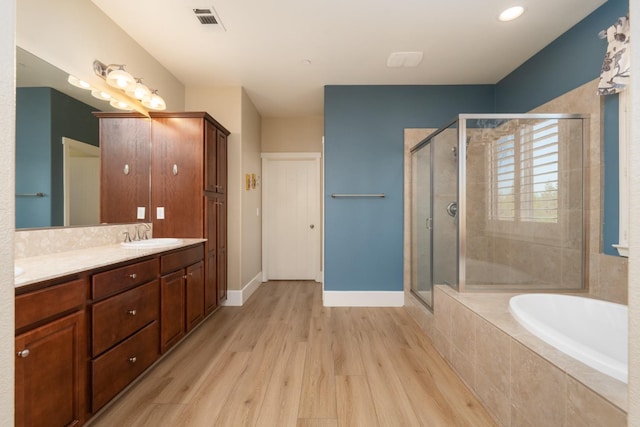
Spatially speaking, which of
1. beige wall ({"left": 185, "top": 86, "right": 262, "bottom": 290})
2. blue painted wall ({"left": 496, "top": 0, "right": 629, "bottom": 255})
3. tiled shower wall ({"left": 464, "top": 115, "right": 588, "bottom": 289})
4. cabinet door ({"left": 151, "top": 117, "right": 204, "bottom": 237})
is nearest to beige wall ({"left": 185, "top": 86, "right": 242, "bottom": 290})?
beige wall ({"left": 185, "top": 86, "right": 262, "bottom": 290})

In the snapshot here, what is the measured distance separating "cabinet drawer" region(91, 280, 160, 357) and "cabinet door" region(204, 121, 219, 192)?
1152mm

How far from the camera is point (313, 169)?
4.34m

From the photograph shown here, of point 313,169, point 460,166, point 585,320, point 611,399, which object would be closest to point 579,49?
point 460,166

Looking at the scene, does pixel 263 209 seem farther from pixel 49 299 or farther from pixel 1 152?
pixel 1 152

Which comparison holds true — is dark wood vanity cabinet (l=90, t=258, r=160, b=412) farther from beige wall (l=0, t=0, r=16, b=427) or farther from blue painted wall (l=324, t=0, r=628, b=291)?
blue painted wall (l=324, t=0, r=628, b=291)

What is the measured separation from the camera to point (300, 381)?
5.89ft

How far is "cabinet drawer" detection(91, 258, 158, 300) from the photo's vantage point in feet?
4.63

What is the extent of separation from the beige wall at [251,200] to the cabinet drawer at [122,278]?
4.96ft

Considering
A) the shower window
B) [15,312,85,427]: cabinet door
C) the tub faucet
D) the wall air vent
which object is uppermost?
the wall air vent

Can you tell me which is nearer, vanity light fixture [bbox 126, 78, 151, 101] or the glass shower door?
vanity light fixture [bbox 126, 78, 151, 101]

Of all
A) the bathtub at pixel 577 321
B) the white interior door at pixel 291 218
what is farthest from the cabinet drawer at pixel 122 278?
the white interior door at pixel 291 218

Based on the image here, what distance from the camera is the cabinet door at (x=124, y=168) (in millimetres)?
2268

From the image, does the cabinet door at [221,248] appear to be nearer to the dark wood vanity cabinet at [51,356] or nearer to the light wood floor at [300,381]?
the light wood floor at [300,381]

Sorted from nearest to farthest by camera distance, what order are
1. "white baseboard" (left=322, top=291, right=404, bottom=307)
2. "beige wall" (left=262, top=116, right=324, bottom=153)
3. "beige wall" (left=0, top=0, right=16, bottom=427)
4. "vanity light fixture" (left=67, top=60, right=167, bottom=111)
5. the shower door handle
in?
"beige wall" (left=0, top=0, right=16, bottom=427), "vanity light fixture" (left=67, top=60, right=167, bottom=111), the shower door handle, "white baseboard" (left=322, top=291, right=404, bottom=307), "beige wall" (left=262, top=116, right=324, bottom=153)
